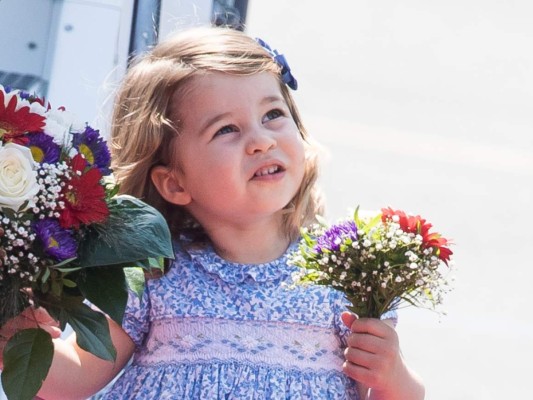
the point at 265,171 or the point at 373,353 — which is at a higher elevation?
the point at 265,171

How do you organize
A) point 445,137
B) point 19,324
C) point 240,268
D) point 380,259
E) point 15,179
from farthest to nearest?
point 445,137
point 240,268
point 380,259
point 19,324
point 15,179

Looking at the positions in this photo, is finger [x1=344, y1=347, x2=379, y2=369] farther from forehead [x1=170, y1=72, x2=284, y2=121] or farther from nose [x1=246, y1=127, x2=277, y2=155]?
forehead [x1=170, y1=72, x2=284, y2=121]

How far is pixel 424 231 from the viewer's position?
166 centimetres

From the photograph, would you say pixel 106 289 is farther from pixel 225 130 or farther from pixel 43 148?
pixel 225 130

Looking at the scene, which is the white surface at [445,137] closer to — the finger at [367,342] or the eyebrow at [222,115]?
the eyebrow at [222,115]

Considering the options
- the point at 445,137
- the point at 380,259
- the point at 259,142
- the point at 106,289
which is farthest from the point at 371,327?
the point at 445,137

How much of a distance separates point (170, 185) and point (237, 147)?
8.3 inches

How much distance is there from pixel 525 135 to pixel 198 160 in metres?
1.49

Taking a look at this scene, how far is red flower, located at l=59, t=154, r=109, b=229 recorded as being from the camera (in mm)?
1353

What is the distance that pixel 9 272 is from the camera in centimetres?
130

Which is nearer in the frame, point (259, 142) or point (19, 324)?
point (19, 324)

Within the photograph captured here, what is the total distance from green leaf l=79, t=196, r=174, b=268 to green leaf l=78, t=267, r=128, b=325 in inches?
1.5

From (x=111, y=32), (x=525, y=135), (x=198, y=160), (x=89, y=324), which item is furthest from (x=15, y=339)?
(x=525, y=135)

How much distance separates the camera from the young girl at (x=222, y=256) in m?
1.85
